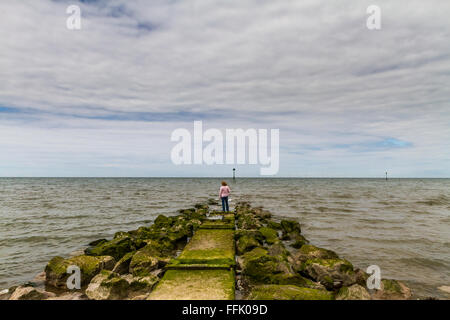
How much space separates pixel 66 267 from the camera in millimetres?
7812

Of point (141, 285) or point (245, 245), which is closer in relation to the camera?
point (141, 285)

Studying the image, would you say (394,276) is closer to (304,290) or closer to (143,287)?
(304,290)

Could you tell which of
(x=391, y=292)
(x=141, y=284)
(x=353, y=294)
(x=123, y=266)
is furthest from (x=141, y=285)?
(x=391, y=292)

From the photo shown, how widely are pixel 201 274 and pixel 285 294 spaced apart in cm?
229

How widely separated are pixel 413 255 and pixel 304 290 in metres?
8.01

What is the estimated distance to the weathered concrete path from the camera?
5.81 m

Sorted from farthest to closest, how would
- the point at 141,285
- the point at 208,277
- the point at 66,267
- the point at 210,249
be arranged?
the point at 210,249, the point at 66,267, the point at 141,285, the point at 208,277

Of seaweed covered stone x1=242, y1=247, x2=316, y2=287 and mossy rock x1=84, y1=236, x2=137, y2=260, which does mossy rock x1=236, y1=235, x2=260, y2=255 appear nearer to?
seaweed covered stone x1=242, y1=247, x2=316, y2=287

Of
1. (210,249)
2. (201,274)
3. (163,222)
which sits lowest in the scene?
(163,222)

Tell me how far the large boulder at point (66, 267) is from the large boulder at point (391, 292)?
773 cm

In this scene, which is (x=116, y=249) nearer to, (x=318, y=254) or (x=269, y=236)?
(x=269, y=236)

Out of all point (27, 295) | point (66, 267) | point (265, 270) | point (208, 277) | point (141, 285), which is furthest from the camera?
point (66, 267)

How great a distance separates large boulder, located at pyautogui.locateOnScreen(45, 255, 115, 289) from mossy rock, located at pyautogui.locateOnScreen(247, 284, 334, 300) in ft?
16.4

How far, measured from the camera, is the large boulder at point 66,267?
769 centimetres
